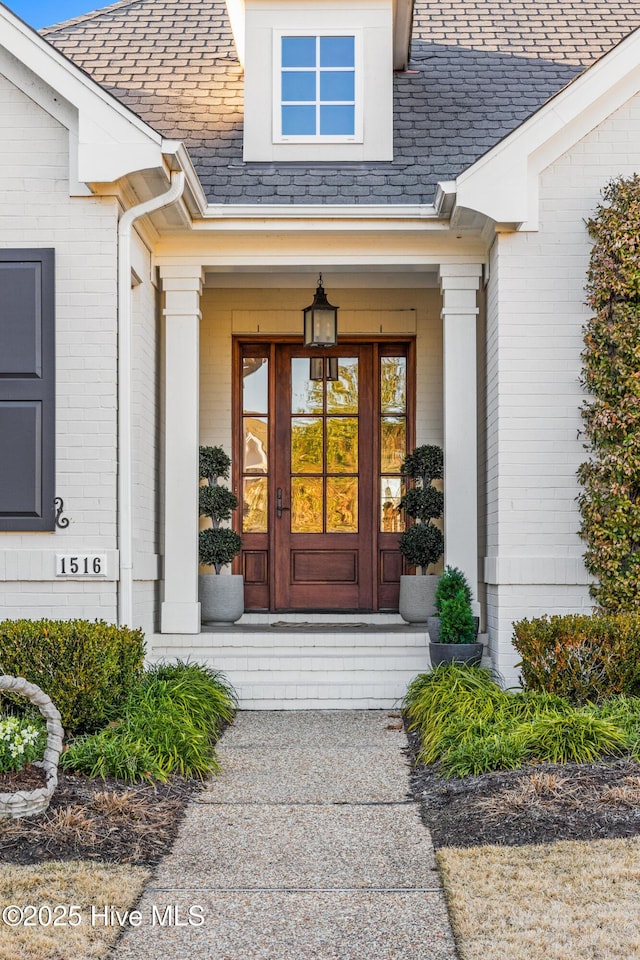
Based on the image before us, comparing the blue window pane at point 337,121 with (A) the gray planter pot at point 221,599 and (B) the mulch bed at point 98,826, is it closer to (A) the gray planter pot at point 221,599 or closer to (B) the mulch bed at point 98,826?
(A) the gray planter pot at point 221,599

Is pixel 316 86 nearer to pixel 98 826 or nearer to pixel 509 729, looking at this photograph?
pixel 509 729

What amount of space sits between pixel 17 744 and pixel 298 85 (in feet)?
19.8

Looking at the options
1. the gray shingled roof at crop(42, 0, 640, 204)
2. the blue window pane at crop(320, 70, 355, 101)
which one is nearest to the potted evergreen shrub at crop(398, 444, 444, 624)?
the gray shingled roof at crop(42, 0, 640, 204)

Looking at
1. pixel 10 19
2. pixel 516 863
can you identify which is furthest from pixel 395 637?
pixel 10 19

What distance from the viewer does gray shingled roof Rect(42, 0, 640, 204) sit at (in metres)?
7.96

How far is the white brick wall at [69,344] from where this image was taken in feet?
21.7

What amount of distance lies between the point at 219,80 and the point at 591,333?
430 centimetres

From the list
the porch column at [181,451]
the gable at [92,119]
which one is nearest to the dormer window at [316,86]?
the porch column at [181,451]

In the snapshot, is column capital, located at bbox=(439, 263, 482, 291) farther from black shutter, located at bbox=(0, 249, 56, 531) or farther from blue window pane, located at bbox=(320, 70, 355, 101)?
black shutter, located at bbox=(0, 249, 56, 531)

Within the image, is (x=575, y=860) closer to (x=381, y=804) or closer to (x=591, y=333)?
(x=381, y=804)

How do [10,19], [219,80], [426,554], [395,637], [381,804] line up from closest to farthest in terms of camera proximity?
1. [381,804]
2. [10,19]
3. [395,637]
4. [426,554]
5. [219,80]

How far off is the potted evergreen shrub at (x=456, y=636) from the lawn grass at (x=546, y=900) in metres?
2.77

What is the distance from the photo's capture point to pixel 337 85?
861 centimetres

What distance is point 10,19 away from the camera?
21.4 ft
